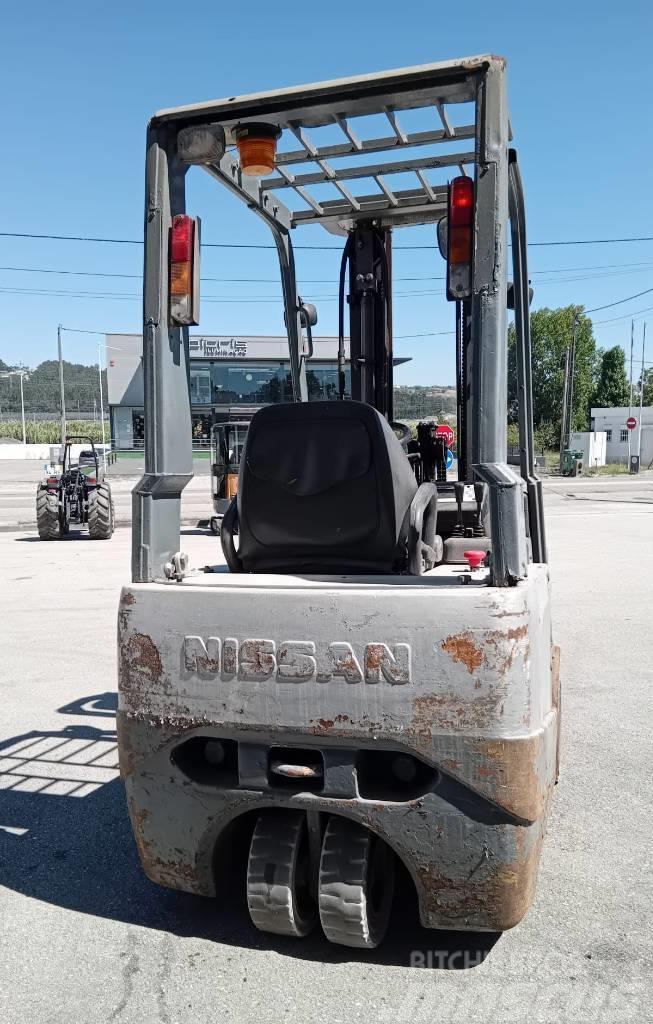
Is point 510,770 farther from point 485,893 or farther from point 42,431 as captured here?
point 42,431

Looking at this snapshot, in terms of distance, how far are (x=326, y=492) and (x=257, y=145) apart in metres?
1.27

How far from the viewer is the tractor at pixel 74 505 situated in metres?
17.5

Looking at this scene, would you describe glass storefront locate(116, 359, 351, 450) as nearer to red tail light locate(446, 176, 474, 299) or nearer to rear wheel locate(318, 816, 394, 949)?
red tail light locate(446, 176, 474, 299)

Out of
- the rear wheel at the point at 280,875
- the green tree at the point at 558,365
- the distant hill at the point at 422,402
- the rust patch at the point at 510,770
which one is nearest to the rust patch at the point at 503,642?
the rust patch at the point at 510,770

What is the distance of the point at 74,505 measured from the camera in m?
18.2

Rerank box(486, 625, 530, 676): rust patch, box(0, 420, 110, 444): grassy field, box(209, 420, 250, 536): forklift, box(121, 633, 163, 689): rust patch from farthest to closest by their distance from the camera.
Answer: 1. box(0, 420, 110, 444): grassy field
2. box(209, 420, 250, 536): forklift
3. box(121, 633, 163, 689): rust patch
4. box(486, 625, 530, 676): rust patch

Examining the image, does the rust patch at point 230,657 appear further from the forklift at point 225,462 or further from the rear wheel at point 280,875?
the forklift at point 225,462

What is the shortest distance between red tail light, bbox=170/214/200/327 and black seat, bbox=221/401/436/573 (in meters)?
0.49

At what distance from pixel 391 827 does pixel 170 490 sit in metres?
1.41

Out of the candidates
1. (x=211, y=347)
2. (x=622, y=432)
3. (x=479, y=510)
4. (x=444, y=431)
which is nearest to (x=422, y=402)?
(x=444, y=431)

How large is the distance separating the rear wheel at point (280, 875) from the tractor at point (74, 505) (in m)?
14.8

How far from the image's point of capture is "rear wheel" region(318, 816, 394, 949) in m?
2.96

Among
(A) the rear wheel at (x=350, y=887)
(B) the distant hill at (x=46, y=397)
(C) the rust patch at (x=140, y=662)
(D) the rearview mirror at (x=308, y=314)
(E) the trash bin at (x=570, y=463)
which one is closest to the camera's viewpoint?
(A) the rear wheel at (x=350, y=887)

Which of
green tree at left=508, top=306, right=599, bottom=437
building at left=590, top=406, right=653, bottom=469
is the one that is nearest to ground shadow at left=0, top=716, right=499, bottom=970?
building at left=590, top=406, right=653, bottom=469
